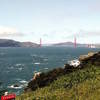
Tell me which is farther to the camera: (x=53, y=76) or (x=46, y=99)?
(x=53, y=76)

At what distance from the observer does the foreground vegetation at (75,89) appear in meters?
27.1

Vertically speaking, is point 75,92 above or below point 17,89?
above

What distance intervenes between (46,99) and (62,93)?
2.07m

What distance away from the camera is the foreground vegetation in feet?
89.0

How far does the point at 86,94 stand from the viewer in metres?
27.1

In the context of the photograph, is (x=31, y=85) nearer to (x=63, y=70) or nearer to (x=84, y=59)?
(x=63, y=70)

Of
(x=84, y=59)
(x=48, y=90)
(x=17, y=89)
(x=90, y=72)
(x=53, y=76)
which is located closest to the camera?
(x=48, y=90)

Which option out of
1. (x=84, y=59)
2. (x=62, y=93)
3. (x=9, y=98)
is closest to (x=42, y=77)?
(x=84, y=59)

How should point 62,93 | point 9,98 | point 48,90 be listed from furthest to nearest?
point 48,90 < point 62,93 < point 9,98

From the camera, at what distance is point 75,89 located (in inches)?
1158

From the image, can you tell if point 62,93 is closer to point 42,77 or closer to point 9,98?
point 9,98

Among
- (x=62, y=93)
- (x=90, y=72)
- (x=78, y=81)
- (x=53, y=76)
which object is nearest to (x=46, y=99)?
(x=62, y=93)

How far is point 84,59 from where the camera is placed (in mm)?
53250

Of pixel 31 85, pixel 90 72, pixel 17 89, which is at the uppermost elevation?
pixel 90 72
